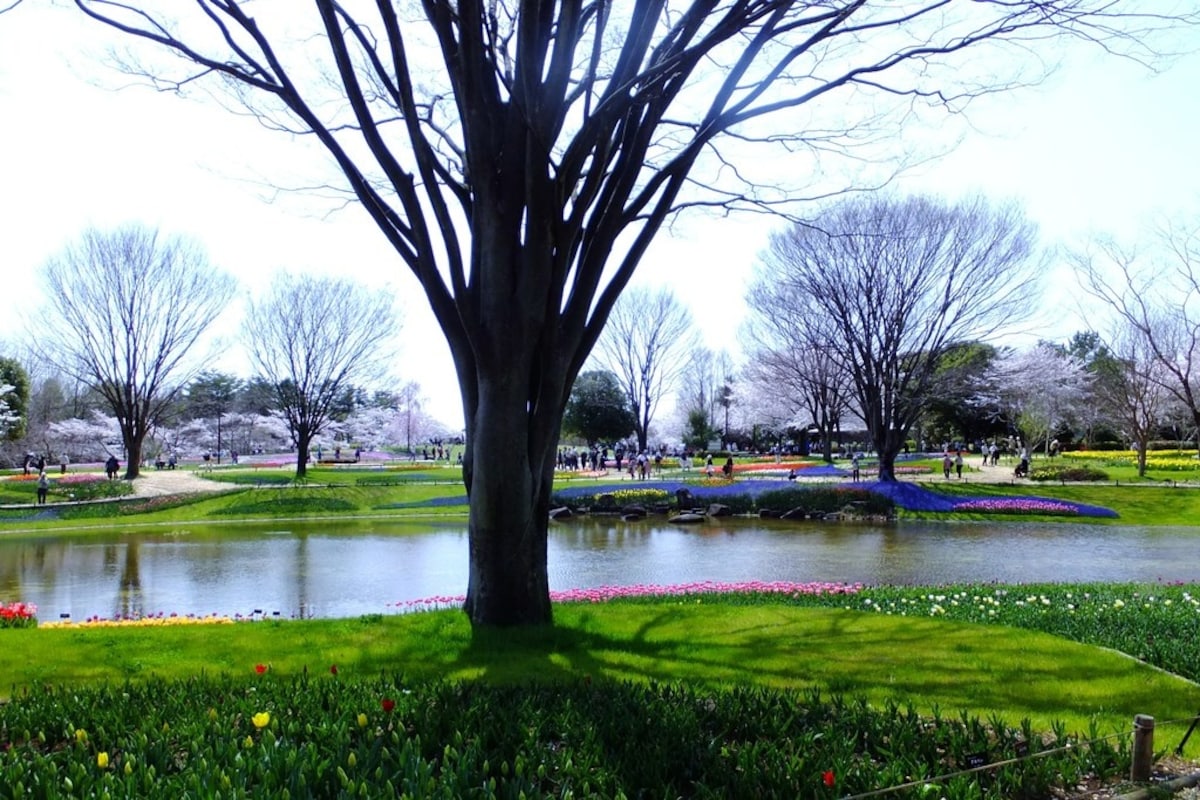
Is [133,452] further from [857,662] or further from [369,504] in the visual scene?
[857,662]

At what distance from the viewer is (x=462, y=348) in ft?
25.7

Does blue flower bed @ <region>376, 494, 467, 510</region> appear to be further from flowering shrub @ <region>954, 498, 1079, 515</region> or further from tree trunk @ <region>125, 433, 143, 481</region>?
flowering shrub @ <region>954, 498, 1079, 515</region>

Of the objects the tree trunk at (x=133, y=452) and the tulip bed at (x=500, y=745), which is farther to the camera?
the tree trunk at (x=133, y=452)

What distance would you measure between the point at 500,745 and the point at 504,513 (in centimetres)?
345

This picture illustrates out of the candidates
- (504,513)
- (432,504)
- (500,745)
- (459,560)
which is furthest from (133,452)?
(500,745)

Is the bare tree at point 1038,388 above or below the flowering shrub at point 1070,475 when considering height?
above

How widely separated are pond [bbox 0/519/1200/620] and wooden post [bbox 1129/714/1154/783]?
9.23 metres

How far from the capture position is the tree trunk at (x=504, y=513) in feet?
24.0

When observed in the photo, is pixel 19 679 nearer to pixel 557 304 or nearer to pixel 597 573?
pixel 557 304

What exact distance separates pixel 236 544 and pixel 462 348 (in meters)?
15.1

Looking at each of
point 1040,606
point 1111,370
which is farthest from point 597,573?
point 1111,370

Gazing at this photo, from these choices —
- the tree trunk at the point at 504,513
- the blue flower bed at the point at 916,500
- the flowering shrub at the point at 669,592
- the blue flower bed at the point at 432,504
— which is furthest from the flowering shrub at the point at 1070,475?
the tree trunk at the point at 504,513

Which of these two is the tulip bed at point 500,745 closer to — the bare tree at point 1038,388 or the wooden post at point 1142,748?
the wooden post at point 1142,748

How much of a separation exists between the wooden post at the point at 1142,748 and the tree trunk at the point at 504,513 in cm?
476
